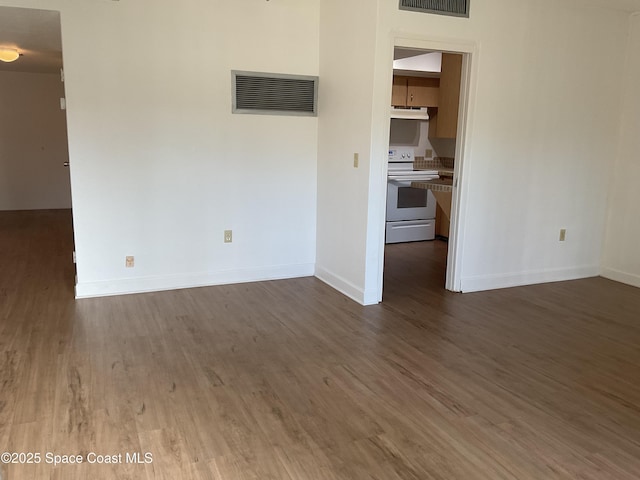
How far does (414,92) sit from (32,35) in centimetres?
445

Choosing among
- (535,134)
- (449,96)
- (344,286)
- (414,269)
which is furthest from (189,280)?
(449,96)

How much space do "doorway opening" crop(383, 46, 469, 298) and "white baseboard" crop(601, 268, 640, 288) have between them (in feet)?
5.32

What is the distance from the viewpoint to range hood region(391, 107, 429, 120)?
6707 millimetres

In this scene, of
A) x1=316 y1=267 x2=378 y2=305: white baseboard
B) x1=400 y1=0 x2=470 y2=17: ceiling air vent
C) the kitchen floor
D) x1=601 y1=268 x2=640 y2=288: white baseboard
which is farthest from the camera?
x1=601 y1=268 x2=640 y2=288: white baseboard

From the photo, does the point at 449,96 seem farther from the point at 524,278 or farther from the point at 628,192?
the point at 524,278

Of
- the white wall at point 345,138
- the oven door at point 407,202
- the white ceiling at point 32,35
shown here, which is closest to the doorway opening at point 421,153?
the oven door at point 407,202

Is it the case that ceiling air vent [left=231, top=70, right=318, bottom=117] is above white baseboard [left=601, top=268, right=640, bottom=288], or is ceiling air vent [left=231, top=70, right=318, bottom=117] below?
above

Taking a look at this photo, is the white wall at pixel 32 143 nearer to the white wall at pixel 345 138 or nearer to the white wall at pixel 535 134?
the white wall at pixel 345 138

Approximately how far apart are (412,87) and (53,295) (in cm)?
496

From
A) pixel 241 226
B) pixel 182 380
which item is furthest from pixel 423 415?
pixel 241 226

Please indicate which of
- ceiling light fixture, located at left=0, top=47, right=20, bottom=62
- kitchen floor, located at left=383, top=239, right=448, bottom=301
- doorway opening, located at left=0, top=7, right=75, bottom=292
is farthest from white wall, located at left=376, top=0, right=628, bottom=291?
doorway opening, located at left=0, top=7, right=75, bottom=292

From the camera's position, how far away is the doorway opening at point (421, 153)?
6.35 meters

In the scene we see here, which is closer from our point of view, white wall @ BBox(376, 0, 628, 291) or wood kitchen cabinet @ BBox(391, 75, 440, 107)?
white wall @ BBox(376, 0, 628, 291)

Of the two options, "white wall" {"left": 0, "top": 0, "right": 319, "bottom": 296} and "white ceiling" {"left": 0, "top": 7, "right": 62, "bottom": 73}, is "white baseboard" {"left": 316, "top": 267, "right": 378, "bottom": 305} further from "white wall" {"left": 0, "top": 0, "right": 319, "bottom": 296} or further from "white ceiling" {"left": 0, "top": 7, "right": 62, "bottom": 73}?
"white ceiling" {"left": 0, "top": 7, "right": 62, "bottom": 73}
